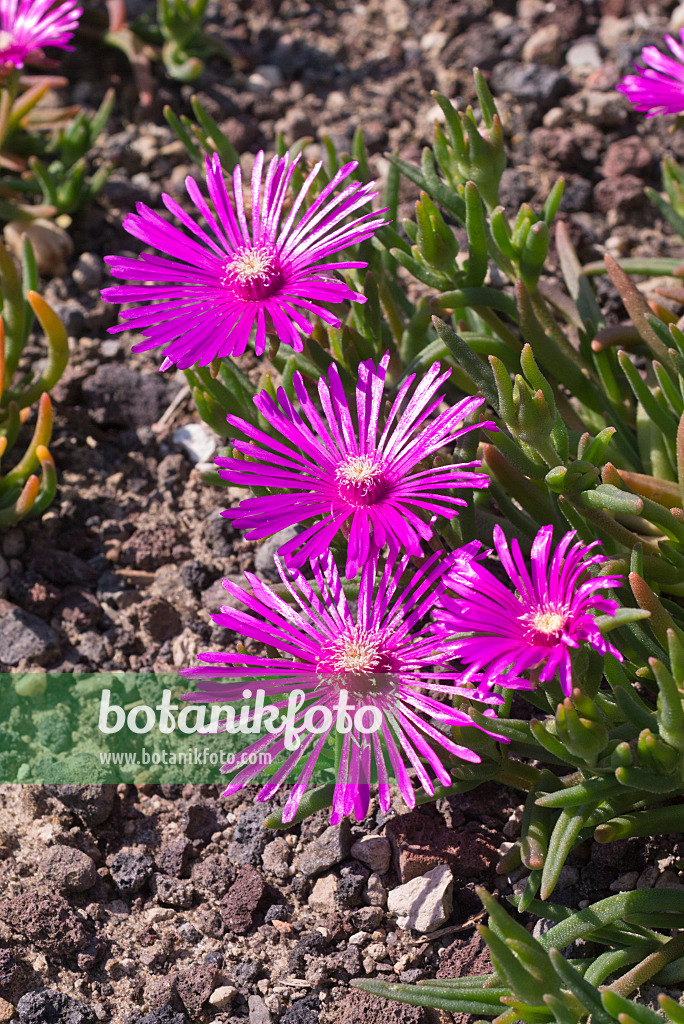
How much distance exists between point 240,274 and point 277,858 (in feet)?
2.76

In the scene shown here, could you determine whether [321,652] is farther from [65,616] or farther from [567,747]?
[65,616]

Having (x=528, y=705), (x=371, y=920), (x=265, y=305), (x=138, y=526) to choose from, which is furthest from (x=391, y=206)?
(x=371, y=920)

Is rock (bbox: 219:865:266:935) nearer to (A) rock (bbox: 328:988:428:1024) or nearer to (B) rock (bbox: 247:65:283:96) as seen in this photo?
(A) rock (bbox: 328:988:428:1024)

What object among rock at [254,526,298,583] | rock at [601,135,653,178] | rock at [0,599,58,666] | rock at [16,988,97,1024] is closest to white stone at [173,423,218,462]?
rock at [254,526,298,583]

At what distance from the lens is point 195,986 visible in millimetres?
1282

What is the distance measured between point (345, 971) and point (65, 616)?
783 millimetres

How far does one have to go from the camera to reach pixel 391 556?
3.72 ft

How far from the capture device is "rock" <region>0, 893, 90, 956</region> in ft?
4.37

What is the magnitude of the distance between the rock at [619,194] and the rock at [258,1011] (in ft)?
5.72

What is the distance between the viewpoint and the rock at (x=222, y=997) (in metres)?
1.28

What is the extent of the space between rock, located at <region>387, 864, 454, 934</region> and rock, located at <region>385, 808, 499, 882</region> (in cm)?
1

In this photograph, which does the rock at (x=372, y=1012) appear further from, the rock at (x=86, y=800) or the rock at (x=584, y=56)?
the rock at (x=584, y=56)

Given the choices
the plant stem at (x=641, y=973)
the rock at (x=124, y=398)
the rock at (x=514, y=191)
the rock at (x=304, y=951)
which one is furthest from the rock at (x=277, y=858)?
the rock at (x=514, y=191)

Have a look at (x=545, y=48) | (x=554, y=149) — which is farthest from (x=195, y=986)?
(x=545, y=48)
